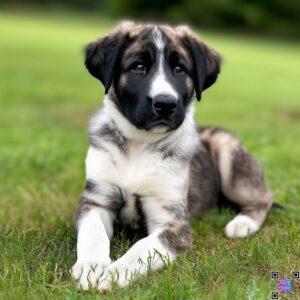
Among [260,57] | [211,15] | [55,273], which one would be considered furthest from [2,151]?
[211,15]

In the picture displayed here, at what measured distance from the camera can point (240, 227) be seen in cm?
536

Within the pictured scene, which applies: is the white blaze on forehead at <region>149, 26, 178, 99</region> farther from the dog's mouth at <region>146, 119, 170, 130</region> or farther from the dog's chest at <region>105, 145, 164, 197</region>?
the dog's chest at <region>105, 145, 164, 197</region>

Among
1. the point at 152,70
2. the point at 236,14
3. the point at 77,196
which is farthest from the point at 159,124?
the point at 236,14

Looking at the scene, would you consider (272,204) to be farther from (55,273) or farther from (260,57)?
(260,57)

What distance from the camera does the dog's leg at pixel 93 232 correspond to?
13.0 feet

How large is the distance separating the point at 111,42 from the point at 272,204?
2.25 meters

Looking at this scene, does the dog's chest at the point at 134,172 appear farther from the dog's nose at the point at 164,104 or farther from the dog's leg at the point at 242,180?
the dog's leg at the point at 242,180

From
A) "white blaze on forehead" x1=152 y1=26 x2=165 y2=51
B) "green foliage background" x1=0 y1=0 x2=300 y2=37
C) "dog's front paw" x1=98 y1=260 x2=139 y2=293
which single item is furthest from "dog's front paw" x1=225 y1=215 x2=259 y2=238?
"green foliage background" x1=0 y1=0 x2=300 y2=37

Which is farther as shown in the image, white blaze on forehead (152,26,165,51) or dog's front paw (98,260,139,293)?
white blaze on forehead (152,26,165,51)

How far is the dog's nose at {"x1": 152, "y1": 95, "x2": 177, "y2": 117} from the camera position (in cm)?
438

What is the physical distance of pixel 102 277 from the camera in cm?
388

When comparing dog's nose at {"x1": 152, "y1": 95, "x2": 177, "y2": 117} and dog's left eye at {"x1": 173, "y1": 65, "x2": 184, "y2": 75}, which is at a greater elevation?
dog's left eye at {"x1": 173, "y1": 65, "x2": 184, "y2": 75}

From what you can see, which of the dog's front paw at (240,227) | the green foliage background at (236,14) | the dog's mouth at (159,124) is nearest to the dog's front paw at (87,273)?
the dog's mouth at (159,124)

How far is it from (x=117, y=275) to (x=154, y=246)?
1.68 feet
